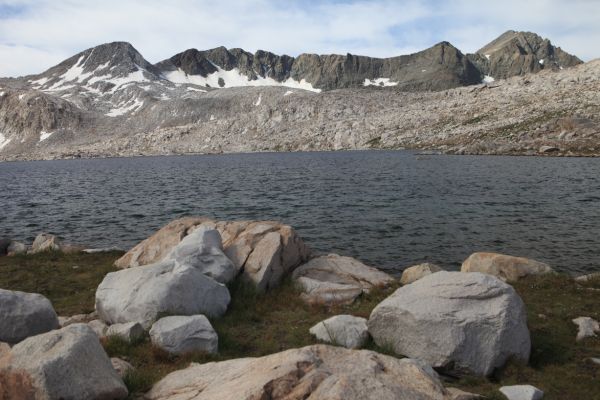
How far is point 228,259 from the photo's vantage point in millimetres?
18938

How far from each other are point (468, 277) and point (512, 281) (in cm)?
814

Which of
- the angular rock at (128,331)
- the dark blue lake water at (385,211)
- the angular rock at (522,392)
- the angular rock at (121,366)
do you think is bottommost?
the dark blue lake water at (385,211)

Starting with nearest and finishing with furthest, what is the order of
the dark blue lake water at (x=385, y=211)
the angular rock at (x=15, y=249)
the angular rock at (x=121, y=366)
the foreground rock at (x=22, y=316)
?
1. the angular rock at (x=121, y=366)
2. the foreground rock at (x=22, y=316)
3. the angular rock at (x=15, y=249)
4. the dark blue lake water at (x=385, y=211)

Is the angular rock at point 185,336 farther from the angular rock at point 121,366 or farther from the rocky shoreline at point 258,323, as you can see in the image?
the angular rock at point 121,366

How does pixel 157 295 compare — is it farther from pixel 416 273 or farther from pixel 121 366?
pixel 416 273

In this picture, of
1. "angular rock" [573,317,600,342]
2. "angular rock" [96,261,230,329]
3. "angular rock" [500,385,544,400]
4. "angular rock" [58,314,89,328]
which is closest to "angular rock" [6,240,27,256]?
"angular rock" [58,314,89,328]

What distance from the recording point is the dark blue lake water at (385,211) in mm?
30250

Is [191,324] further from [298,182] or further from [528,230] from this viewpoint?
[298,182]

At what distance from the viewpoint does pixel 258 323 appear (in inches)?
625

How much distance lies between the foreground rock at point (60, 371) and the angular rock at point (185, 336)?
3.11 m

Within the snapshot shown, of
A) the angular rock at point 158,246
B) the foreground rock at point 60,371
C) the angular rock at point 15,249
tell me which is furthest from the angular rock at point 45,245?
the foreground rock at point 60,371

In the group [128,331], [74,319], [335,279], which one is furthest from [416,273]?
[74,319]

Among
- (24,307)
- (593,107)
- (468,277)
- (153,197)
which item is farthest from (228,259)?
(593,107)

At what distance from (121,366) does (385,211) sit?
3603cm
